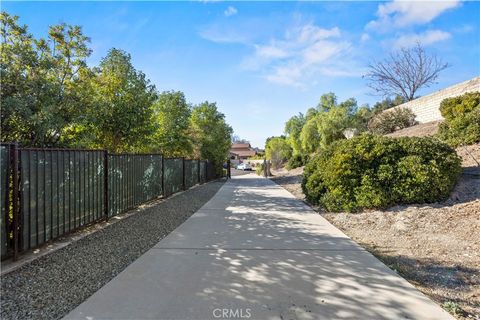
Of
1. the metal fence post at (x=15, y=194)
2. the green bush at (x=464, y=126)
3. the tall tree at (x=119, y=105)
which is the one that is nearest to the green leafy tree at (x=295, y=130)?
the green bush at (x=464, y=126)

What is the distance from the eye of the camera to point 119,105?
32.7ft

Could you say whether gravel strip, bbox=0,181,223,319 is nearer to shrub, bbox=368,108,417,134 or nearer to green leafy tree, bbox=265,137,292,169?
shrub, bbox=368,108,417,134

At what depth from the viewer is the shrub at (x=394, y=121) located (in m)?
19.4

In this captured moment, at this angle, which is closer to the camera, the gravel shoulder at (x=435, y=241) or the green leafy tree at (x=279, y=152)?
the gravel shoulder at (x=435, y=241)

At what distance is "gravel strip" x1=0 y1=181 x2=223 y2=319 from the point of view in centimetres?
313

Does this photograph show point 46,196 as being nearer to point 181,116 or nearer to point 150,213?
point 150,213

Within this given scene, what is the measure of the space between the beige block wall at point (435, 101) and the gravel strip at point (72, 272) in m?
15.4

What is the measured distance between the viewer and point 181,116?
60.5 feet

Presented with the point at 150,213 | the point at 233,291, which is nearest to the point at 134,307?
the point at 233,291

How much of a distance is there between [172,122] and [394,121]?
14.3 metres

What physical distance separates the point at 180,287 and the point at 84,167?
395 centimetres

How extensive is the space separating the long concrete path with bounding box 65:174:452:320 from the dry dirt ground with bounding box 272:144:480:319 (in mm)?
341

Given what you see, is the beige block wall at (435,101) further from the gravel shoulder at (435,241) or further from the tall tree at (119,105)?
the tall tree at (119,105)

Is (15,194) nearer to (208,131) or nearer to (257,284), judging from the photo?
(257,284)
